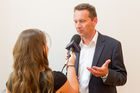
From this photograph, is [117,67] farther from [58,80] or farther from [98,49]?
[58,80]

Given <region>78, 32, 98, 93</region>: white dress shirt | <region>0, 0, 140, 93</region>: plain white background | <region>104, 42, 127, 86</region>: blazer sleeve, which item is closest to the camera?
<region>104, 42, 127, 86</region>: blazer sleeve

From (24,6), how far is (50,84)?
3.86ft

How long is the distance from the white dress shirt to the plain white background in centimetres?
32

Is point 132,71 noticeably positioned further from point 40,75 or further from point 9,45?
point 9,45

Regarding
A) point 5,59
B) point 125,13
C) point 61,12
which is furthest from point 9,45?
point 125,13

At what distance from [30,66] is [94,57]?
2.12 ft

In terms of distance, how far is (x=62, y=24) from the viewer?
1.88 metres

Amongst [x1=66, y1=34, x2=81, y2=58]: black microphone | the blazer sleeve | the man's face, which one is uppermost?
the man's face

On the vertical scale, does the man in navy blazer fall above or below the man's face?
below

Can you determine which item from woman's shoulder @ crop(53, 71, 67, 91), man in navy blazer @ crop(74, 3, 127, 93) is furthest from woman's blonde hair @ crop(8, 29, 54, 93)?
man in navy blazer @ crop(74, 3, 127, 93)

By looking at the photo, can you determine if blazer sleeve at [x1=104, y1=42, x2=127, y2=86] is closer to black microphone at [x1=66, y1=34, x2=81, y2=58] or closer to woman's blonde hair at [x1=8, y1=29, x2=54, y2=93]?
Answer: black microphone at [x1=66, y1=34, x2=81, y2=58]

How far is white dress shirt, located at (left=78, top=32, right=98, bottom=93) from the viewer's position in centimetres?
152

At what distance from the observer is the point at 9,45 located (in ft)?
6.31

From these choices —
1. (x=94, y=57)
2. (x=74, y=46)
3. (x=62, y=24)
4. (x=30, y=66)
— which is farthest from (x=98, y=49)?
(x=30, y=66)
